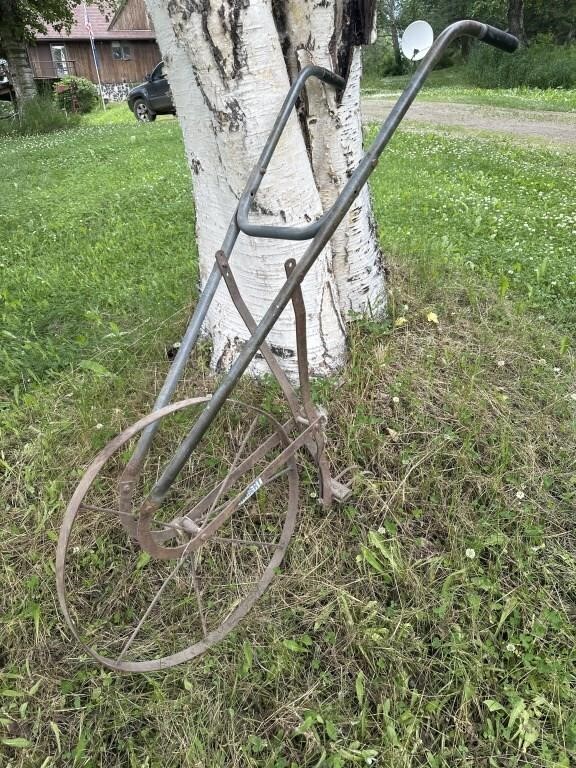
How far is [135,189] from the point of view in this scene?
6.21m

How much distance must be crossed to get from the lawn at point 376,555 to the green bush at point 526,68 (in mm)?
17360

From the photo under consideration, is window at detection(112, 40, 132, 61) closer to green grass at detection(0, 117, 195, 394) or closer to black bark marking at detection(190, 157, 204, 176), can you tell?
green grass at detection(0, 117, 195, 394)

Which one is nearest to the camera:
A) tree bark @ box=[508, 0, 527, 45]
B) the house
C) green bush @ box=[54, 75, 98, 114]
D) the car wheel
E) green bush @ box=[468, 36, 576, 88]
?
the car wheel

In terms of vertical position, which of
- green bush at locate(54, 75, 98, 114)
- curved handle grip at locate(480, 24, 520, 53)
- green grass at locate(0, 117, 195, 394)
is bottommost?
green grass at locate(0, 117, 195, 394)

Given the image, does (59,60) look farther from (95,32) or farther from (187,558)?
(187,558)

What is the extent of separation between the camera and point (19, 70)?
1395 centimetres

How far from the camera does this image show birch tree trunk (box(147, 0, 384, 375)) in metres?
1.82

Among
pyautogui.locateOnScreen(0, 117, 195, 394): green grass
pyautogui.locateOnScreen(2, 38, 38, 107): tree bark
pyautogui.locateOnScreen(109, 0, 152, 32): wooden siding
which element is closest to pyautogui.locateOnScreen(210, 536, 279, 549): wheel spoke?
pyautogui.locateOnScreen(0, 117, 195, 394): green grass

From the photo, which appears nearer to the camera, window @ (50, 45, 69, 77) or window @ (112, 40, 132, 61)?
window @ (50, 45, 69, 77)

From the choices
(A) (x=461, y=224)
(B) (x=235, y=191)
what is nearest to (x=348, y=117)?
(B) (x=235, y=191)

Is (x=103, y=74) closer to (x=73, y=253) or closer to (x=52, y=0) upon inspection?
(x=52, y=0)

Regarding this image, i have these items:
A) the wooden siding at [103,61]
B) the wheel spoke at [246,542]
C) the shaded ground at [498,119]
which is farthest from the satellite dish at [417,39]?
the wooden siding at [103,61]

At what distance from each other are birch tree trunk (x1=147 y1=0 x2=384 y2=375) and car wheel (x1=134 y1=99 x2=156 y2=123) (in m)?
16.4

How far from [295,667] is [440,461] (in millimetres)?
907
